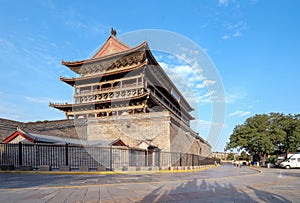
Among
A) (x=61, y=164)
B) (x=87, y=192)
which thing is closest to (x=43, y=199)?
(x=87, y=192)

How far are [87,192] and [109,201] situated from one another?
4.21 ft

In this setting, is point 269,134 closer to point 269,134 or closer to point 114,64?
point 269,134

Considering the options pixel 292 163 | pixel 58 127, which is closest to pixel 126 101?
pixel 58 127

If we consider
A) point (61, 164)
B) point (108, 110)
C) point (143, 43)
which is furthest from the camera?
point (108, 110)

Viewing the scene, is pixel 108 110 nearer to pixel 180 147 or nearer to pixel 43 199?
pixel 180 147

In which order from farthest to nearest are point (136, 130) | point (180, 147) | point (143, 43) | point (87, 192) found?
1. point (143, 43)
2. point (180, 147)
3. point (136, 130)
4. point (87, 192)

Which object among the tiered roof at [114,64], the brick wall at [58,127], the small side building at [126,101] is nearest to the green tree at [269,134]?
the small side building at [126,101]

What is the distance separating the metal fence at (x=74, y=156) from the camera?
11.7m

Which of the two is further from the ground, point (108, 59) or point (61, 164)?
point (108, 59)

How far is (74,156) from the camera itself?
44.5 ft

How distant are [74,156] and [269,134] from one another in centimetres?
3513

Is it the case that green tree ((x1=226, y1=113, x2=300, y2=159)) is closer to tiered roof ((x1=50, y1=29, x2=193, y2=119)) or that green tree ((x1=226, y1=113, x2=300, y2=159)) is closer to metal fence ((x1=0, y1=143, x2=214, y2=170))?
tiered roof ((x1=50, y1=29, x2=193, y2=119))

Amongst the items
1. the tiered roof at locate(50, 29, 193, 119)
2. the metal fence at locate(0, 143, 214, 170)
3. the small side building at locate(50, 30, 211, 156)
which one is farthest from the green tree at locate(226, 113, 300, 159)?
the metal fence at locate(0, 143, 214, 170)

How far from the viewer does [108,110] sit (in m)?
29.5
